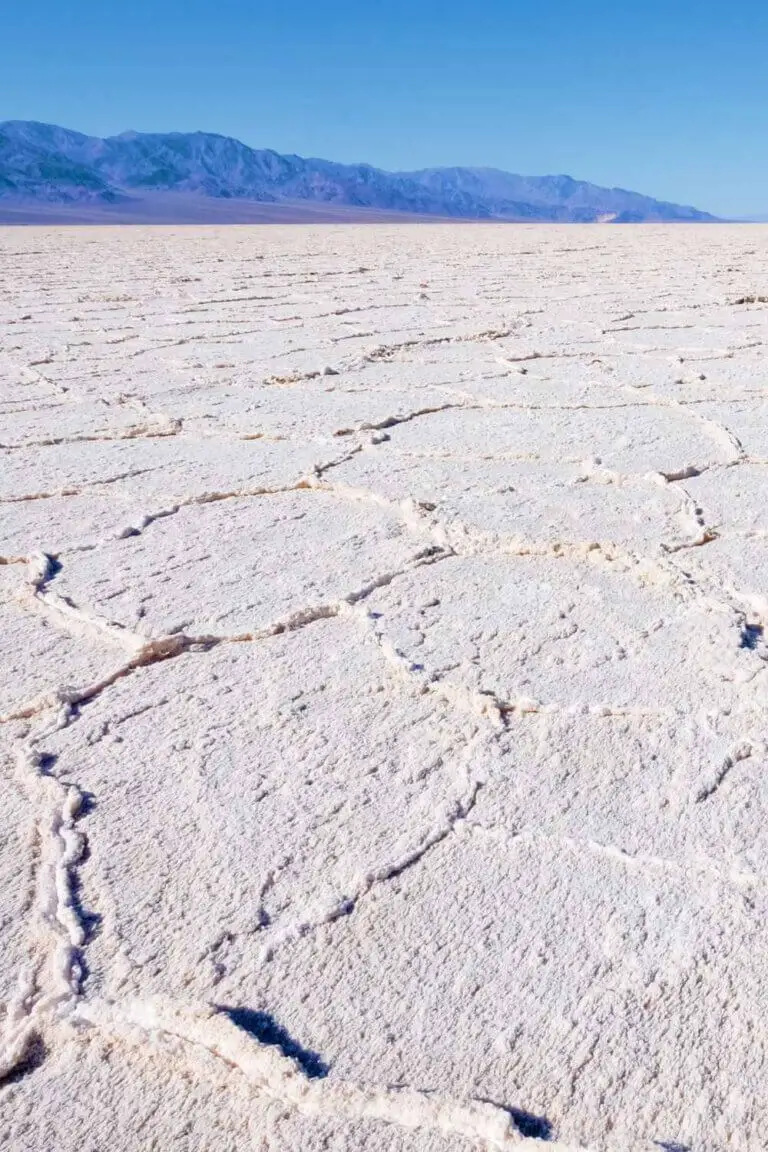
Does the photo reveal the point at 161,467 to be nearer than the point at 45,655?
No

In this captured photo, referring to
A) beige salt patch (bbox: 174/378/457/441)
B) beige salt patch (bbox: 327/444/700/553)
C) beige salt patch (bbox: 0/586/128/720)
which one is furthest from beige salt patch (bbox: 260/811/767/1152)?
beige salt patch (bbox: 174/378/457/441)

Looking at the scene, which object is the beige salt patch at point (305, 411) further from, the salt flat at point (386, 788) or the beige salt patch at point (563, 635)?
the beige salt patch at point (563, 635)

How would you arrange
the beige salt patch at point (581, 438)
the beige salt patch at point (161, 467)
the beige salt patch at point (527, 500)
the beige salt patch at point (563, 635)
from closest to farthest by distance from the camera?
the beige salt patch at point (563, 635), the beige salt patch at point (527, 500), the beige salt patch at point (161, 467), the beige salt patch at point (581, 438)

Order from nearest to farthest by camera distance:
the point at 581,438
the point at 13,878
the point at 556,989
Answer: the point at 556,989 < the point at 13,878 < the point at 581,438

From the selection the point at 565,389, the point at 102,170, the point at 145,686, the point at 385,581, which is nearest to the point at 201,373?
the point at 565,389

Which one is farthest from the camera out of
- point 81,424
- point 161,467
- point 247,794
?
point 81,424

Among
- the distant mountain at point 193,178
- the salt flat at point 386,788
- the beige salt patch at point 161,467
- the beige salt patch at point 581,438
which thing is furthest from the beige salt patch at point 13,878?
the distant mountain at point 193,178

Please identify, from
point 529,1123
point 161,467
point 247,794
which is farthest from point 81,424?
point 529,1123

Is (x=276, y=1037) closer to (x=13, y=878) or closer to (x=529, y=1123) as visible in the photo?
(x=529, y=1123)

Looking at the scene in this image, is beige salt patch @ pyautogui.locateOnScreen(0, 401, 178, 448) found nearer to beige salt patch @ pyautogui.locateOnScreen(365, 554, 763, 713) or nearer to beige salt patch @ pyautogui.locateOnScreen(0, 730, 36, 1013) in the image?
beige salt patch @ pyautogui.locateOnScreen(365, 554, 763, 713)
